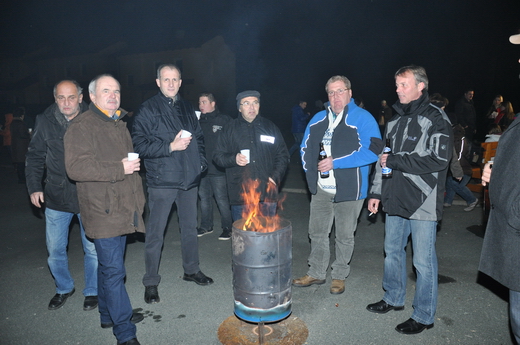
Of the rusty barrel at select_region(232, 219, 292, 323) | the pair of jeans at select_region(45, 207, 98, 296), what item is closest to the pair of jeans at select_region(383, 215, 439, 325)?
the rusty barrel at select_region(232, 219, 292, 323)

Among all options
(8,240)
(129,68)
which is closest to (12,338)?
(8,240)

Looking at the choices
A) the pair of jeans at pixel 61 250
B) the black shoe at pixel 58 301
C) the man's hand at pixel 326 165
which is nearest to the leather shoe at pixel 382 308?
the man's hand at pixel 326 165

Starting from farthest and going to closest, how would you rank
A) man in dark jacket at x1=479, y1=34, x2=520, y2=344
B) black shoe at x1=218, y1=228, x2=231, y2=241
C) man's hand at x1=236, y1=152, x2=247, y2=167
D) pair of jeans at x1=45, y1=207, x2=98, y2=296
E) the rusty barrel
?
black shoe at x1=218, y1=228, x2=231, y2=241 → man's hand at x1=236, y1=152, x2=247, y2=167 → pair of jeans at x1=45, y1=207, x2=98, y2=296 → the rusty barrel → man in dark jacket at x1=479, y1=34, x2=520, y2=344

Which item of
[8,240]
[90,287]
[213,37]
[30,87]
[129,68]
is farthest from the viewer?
[30,87]

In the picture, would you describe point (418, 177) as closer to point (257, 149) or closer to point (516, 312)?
point (516, 312)

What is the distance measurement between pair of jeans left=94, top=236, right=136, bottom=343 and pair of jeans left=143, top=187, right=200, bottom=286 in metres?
0.92

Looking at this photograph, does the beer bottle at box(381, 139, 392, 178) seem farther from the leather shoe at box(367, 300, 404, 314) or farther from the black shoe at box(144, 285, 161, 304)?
the black shoe at box(144, 285, 161, 304)

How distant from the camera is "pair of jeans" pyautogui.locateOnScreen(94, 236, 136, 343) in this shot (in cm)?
332

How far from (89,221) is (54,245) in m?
1.23

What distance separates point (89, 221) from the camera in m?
3.27

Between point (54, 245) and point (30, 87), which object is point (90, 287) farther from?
point (30, 87)

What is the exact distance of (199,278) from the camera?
4.79m

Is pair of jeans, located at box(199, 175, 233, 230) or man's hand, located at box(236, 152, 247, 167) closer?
man's hand, located at box(236, 152, 247, 167)

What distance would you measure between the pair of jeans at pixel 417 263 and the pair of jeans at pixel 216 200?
323cm
